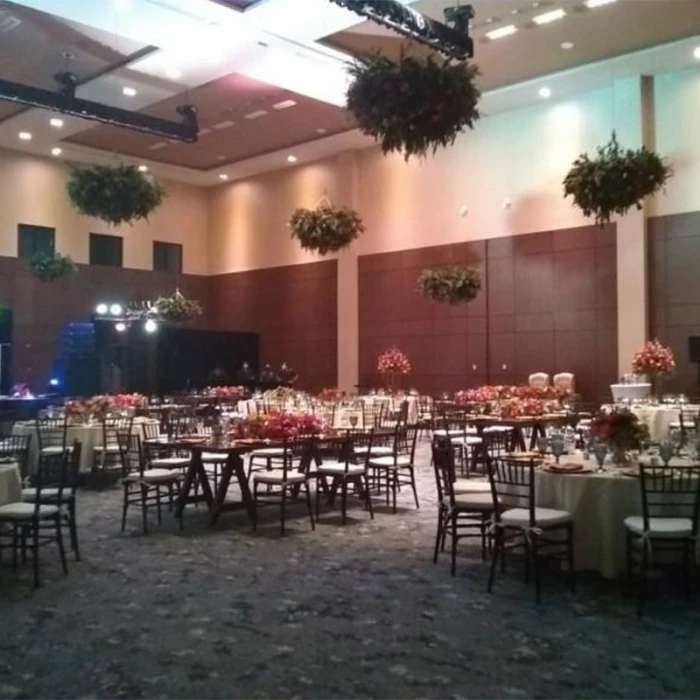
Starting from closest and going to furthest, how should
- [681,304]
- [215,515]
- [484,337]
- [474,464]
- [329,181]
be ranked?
[215,515]
[474,464]
[681,304]
[484,337]
[329,181]

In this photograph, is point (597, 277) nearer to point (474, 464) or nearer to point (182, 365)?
point (474, 464)

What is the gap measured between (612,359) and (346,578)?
10376 millimetres

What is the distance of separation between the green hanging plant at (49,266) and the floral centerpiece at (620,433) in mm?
14658

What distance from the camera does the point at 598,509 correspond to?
505cm

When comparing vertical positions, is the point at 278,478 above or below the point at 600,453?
below

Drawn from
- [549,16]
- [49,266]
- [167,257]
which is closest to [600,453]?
[549,16]

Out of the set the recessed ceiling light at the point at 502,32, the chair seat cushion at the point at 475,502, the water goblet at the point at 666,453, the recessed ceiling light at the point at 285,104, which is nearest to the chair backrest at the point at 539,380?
the recessed ceiling light at the point at 502,32

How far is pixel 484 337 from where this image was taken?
1616 cm

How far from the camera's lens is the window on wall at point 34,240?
1842 cm

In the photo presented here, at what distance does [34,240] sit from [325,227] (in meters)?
8.52

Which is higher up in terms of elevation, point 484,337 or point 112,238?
point 112,238

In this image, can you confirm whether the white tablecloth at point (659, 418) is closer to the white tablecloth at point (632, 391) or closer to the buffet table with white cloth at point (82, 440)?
the white tablecloth at point (632, 391)

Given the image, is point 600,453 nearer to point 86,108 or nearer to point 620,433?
point 620,433

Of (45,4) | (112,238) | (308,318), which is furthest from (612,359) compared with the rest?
(112,238)
